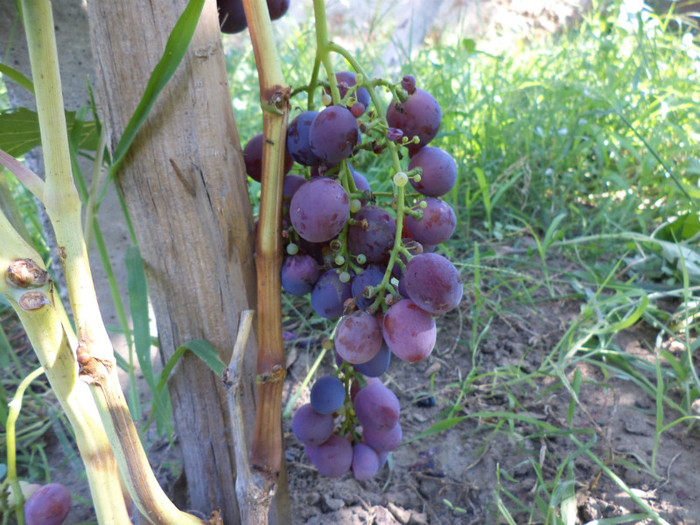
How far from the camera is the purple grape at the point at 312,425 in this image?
3.52ft

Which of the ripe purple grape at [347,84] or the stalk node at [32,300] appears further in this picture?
the ripe purple grape at [347,84]

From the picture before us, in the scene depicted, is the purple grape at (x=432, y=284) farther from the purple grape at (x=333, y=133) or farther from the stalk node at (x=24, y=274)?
the stalk node at (x=24, y=274)

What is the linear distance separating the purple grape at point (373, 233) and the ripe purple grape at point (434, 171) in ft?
0.28

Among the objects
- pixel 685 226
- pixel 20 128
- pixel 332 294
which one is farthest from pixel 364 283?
pixel 685 226

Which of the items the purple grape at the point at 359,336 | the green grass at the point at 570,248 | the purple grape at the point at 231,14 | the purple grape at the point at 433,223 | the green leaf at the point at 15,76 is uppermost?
the purple grape at the point at 231,14

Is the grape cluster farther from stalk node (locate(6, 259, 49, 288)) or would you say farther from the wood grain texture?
stalk node (locate(6, 259, 49, 288))

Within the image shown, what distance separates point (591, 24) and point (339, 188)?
141 inches

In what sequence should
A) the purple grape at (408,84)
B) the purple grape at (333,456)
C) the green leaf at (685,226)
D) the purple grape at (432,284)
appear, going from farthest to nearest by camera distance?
1. the green leaf at (685,226)
2. the purple grape at (333,456)
3. the purple grape at (408,84)
4. the purple grape at (432,284)

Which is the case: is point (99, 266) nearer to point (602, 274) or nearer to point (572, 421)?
point (572, 421)

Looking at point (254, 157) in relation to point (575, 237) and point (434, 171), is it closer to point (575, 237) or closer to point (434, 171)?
point (434, 171)

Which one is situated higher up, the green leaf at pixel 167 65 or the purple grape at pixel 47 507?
the green leaf at pixel 167 65

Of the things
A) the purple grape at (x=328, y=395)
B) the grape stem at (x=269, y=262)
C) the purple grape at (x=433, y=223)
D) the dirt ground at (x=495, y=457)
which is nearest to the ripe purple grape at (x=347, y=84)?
the grape stem at (x=269, y=262)

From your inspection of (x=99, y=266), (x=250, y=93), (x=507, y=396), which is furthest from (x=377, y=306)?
(x=250, y=93)

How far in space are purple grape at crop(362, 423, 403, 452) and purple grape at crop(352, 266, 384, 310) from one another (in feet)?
1.32
